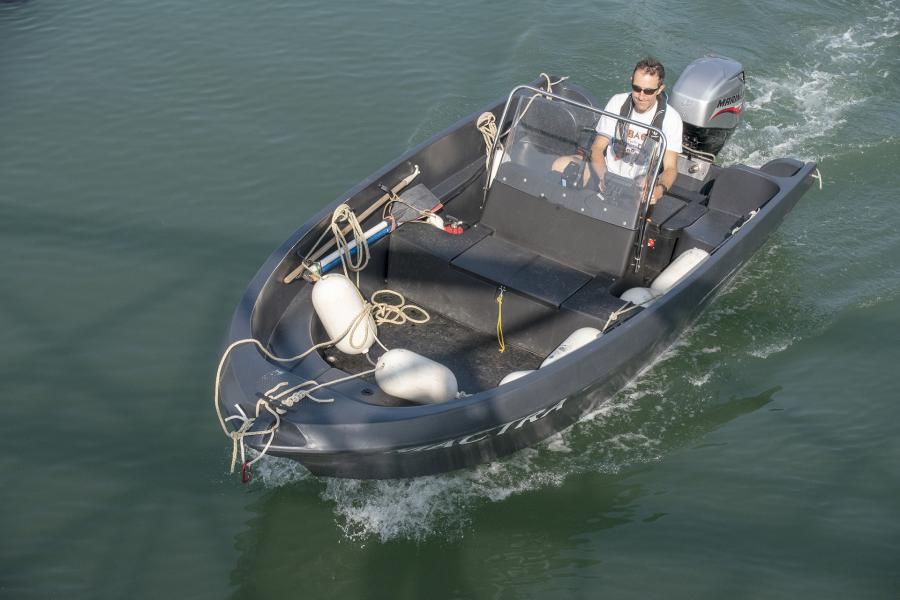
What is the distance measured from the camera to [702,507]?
603 centimetres

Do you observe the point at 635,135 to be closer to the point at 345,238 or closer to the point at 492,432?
the point at 345,238

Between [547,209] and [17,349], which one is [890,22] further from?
[17,349]

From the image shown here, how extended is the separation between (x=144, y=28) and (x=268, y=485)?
800 centimetres

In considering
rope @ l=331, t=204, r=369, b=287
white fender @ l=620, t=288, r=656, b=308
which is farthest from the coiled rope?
white fender @ l=620, t=288, r=656, b=308

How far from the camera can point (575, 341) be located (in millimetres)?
6020

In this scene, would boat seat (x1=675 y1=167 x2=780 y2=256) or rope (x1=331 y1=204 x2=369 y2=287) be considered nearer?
rope (x1=331 y1=204 x2=369 y2=287)

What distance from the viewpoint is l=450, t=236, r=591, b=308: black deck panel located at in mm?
6436

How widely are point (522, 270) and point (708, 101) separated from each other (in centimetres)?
268

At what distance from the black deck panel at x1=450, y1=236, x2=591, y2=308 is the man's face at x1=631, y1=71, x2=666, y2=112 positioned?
1304mm

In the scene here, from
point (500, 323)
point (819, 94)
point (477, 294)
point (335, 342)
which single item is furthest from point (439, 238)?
point (819, 94)

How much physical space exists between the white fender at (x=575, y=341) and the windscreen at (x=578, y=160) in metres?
1.01

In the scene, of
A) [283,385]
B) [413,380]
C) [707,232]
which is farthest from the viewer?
[707,232]

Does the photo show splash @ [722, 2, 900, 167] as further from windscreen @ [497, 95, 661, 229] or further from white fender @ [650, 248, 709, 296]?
windscreen @ [497, 95, 661, 229]

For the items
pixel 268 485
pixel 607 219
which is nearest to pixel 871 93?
pixel 607 219
